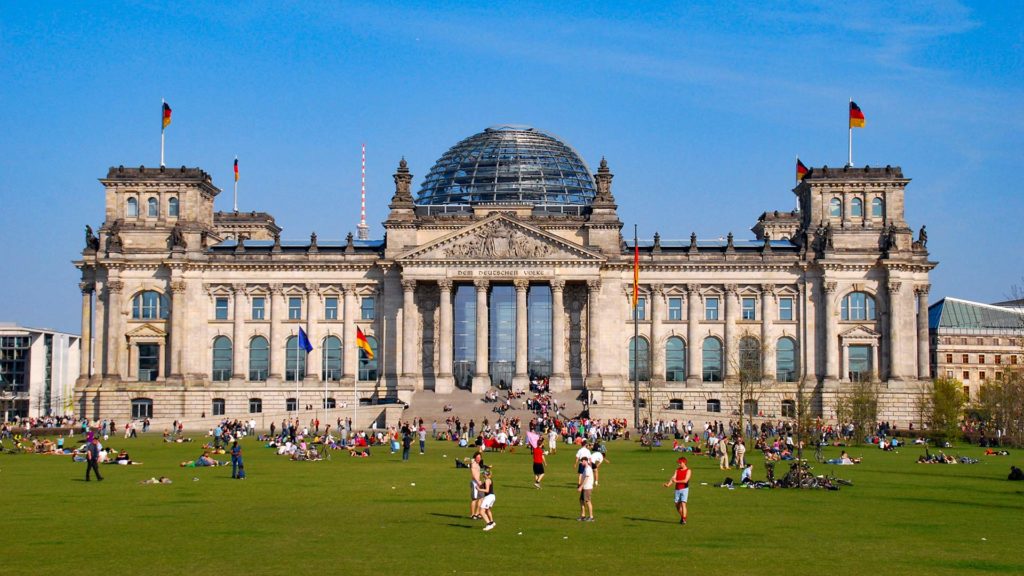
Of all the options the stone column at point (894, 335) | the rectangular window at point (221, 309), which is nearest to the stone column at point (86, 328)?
the rectangular window at point (221, 309)

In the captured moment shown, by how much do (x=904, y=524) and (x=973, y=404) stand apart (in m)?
96.6

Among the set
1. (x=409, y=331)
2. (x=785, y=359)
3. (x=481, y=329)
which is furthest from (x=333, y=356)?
(x=785, y=359)

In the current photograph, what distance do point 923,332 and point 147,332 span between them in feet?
231

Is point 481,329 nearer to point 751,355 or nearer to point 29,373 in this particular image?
point 751,355

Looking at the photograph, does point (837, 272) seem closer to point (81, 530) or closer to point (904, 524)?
point (904, 524)

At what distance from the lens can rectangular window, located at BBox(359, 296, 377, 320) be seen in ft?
412

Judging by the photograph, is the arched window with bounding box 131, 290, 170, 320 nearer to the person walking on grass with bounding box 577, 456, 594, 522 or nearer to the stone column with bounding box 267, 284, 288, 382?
the stone column with bounding box 267, 284, 288, 382

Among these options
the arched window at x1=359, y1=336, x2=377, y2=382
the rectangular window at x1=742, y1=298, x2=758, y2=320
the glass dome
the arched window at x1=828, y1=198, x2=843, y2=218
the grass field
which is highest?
the glass dome

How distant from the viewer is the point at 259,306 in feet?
415

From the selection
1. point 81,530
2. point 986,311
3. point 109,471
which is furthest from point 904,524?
point 986,311

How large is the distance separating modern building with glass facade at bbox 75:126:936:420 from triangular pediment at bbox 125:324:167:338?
129 millimetres

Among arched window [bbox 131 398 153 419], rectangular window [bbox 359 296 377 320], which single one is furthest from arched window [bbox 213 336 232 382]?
rectangular window [bbox 359 296 377 320]

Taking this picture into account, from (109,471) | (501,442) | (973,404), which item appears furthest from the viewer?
(973,404)

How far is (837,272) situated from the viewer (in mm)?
122875
